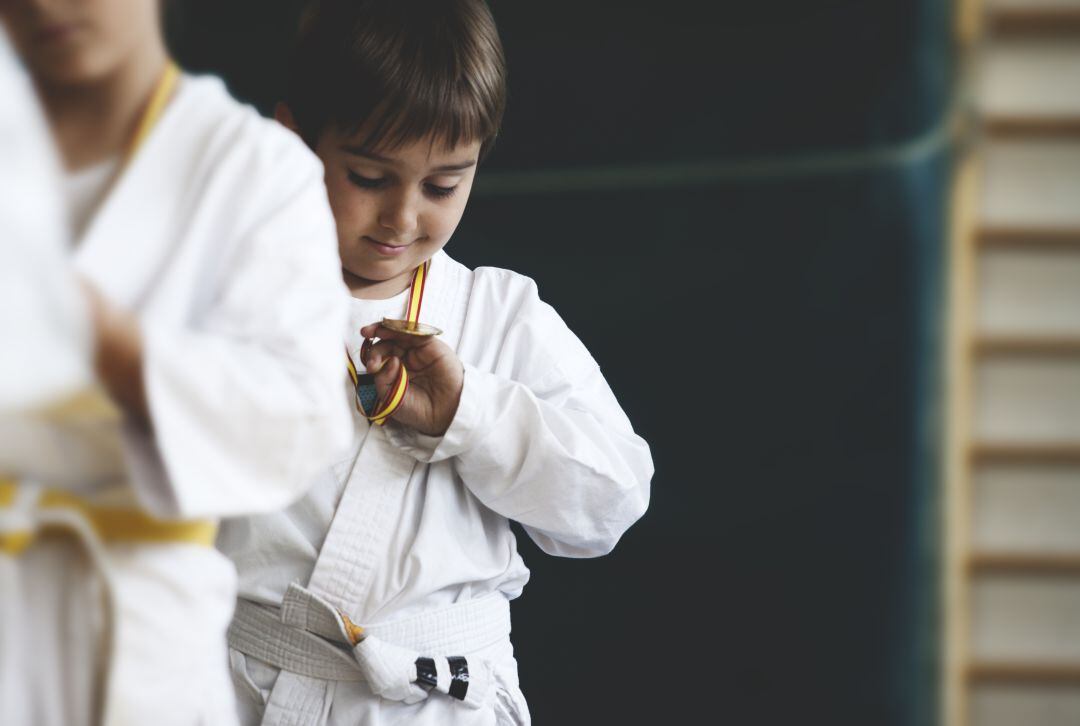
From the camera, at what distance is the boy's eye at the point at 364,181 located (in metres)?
1.04

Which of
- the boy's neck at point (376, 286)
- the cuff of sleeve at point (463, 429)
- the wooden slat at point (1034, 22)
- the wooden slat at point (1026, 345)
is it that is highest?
the wooden slat at point (1034, 22)

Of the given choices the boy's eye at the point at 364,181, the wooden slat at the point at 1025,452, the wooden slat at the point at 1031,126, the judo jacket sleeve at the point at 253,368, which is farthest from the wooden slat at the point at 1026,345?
the judo jacket sleeve at the point at 253,368

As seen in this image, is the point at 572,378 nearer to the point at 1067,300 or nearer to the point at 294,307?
the point at 294,307

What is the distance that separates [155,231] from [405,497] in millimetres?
477

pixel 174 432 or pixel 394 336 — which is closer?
pixel 174 432

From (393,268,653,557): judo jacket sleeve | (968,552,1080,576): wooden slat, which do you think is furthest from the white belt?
(968,552,1080,576): wooden slat

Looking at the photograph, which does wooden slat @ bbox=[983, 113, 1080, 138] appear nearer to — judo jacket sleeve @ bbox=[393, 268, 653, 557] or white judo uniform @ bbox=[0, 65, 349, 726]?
judo jacket sleeve @ bbox=[393, 268, 653, 557]

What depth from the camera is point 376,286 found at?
1.12 m

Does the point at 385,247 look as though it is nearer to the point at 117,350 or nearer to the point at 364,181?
the point at 364,181

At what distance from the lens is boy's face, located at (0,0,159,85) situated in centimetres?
60

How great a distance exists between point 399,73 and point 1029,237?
4.19 ft

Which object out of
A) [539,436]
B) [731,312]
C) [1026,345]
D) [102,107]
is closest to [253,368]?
[102,107]

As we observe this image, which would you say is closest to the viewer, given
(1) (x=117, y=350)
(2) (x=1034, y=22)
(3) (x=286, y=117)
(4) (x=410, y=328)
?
(1) (x=117, y=350)

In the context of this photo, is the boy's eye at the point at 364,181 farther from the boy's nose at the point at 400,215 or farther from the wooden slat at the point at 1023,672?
the wooden slat at the point at 1023,672
